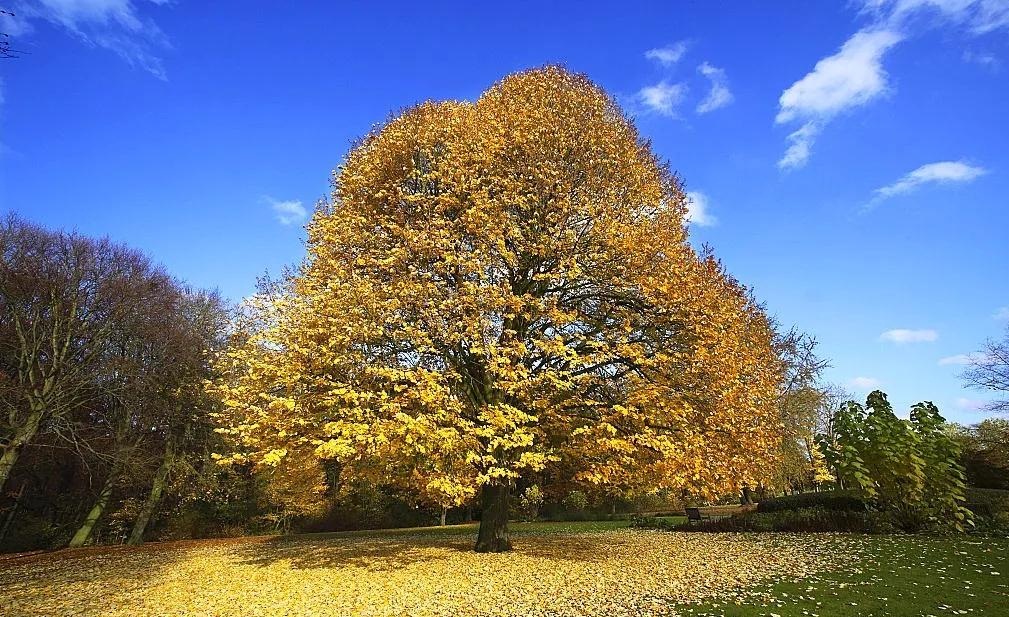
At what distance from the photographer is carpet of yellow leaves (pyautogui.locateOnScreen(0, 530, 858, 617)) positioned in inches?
388

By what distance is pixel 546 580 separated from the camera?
1152 centimetres

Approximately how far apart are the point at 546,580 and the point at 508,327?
6163 millimetres

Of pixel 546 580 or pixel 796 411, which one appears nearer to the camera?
pixel 546 580

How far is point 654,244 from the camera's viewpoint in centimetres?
1310

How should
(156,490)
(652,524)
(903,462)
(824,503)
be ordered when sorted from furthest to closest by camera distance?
(652,524)
(156,490)
(824,503)
(903,462)

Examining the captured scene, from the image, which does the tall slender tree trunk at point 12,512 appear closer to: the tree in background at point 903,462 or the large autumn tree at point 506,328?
the large autumn tree at point 506,328

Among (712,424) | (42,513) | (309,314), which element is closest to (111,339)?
(42,513)

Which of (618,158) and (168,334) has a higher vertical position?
(618,158)

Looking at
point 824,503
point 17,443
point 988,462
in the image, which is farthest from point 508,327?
point 988,462

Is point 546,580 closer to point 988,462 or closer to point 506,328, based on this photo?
point 506,328

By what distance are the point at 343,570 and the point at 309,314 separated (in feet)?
22.7

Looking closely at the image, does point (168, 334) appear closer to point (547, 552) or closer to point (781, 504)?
point (547, 552)

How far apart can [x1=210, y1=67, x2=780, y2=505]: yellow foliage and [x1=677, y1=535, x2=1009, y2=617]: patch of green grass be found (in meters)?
2.48

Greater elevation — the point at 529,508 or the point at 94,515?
the point at 94,515
